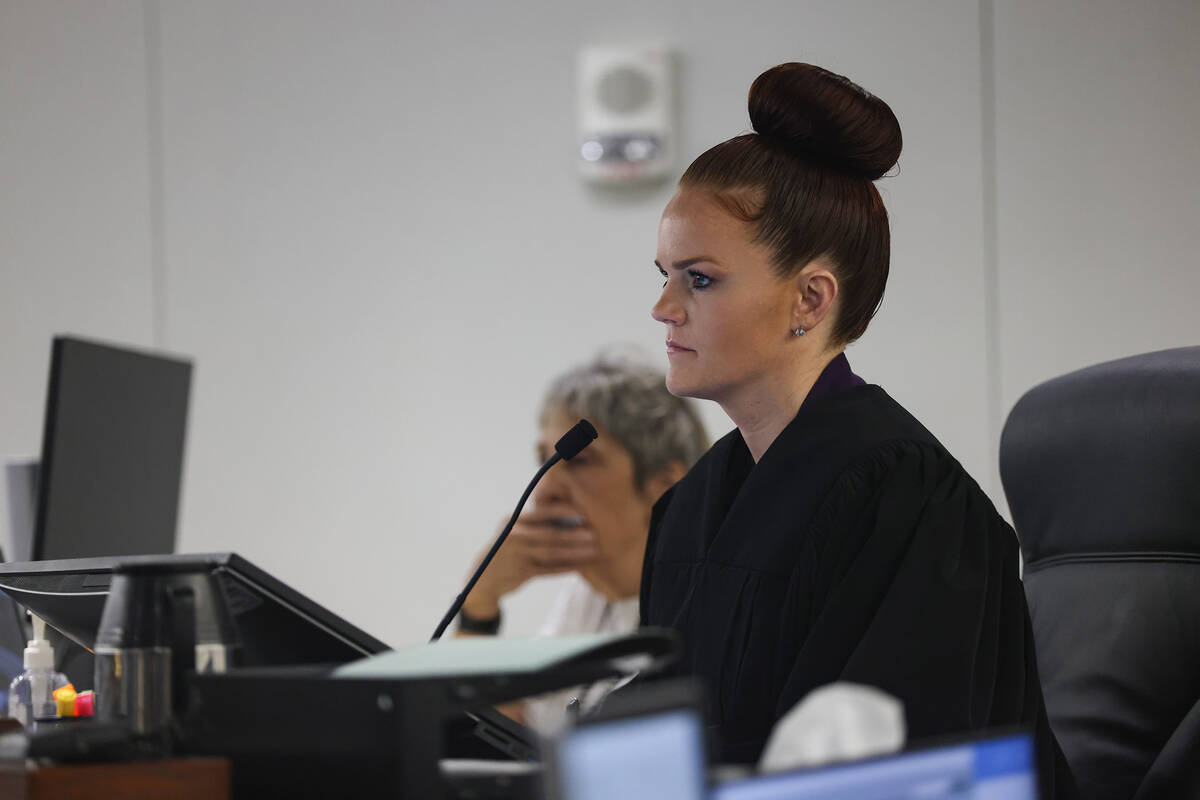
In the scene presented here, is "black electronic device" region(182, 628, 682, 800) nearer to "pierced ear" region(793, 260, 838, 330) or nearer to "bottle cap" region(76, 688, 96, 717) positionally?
"bottle cap" region(76, 688, 96, 717)

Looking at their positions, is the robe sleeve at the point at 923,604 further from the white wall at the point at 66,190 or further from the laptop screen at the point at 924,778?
the white wall at the point at 66,190

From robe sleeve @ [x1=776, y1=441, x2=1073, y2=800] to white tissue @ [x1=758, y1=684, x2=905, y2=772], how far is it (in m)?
0.56

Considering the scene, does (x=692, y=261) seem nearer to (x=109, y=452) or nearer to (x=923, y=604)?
(x=923, y=604)

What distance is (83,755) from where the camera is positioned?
0.75 m

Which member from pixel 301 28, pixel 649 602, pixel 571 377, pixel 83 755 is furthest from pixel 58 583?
pixel 301 28

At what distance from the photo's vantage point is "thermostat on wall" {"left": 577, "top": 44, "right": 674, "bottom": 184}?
3.30 meters

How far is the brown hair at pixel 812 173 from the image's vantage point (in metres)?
1.42

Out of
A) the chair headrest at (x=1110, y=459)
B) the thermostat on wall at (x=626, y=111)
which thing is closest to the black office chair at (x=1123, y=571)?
the chair headrest at (x=1110, y=459)

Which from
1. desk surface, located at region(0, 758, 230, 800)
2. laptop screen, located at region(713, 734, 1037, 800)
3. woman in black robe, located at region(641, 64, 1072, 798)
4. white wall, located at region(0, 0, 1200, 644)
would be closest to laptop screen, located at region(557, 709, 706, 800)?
laptop screen, located at region(713, 734, 1037, 800)

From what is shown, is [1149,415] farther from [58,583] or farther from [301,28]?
Answer: [301,28]

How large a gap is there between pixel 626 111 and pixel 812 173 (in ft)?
6.44

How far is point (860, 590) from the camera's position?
1212 mm

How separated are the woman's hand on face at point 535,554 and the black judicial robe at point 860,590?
134 centimetres

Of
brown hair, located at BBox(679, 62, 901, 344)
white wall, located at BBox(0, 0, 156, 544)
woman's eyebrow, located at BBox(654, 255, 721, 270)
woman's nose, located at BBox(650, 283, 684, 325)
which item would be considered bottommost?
woman's nose, located at BBox(650, 283, 684, 325)
